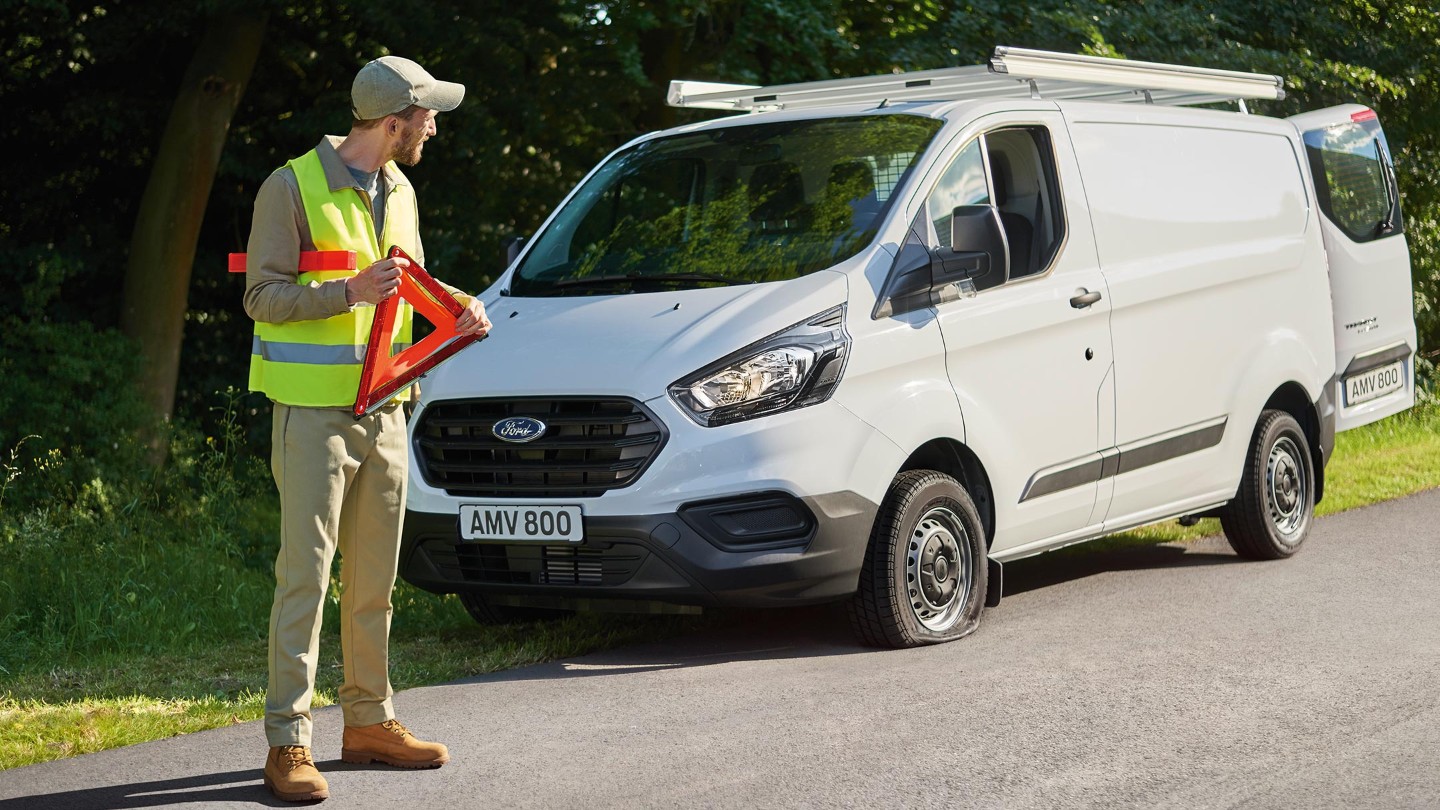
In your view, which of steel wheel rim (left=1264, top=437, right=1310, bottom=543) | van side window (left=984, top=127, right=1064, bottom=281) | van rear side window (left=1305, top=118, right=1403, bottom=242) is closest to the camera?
van side window (left=984, top=127, right=1064, bottom=281)

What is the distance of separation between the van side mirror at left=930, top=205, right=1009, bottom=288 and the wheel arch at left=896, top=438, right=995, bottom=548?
0.63 meters

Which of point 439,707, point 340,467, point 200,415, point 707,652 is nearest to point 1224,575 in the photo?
point 707,652

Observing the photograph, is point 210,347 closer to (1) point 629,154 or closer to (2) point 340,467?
(1) point 629,154

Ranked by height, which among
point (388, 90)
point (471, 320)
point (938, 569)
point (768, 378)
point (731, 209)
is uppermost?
point (388, 90)

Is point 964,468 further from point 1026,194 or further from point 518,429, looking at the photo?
point 518,429

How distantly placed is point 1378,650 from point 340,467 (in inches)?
150

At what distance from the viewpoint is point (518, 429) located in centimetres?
649

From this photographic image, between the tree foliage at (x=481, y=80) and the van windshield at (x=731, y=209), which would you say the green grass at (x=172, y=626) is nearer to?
the van windshield at (x=731, y=209)

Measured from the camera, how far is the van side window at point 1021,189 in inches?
289

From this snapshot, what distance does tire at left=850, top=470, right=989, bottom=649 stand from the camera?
21.8 feet

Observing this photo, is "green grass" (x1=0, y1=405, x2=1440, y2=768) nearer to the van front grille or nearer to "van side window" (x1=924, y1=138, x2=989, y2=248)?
the van front grille

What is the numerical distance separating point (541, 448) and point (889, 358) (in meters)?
1.29

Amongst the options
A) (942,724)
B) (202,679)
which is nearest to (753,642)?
(942,724)

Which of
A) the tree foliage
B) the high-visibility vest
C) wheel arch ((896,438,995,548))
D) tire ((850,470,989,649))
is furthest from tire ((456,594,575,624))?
the tree foliage
